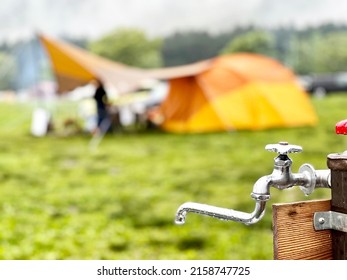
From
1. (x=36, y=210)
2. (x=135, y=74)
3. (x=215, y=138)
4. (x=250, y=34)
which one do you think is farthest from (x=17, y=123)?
(x=250, y=34)

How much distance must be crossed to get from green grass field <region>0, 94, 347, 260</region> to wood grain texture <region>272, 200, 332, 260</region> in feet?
2.22

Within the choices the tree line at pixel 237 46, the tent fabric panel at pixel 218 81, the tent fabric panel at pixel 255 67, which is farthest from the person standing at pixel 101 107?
the tree line at pixel 237 46

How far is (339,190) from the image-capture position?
0.38m

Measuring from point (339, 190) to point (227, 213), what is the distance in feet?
0.22

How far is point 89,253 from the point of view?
139 centimetres

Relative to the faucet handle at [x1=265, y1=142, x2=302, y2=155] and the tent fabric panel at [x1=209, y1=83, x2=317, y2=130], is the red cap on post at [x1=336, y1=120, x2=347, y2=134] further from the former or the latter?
the tent fabric panel at [x1=209, y1=83, x2=317, y2=130]

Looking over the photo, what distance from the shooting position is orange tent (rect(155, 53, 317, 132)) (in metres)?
3.74

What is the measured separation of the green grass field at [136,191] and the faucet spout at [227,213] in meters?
0.69

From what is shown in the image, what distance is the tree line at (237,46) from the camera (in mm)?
8812

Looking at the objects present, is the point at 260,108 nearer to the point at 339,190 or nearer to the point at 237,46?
the point at 339,190

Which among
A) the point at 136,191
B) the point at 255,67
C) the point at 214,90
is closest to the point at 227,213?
the point at 136,191

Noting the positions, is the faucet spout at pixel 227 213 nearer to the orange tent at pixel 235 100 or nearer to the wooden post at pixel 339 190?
the wooden post at pixel 339 190
